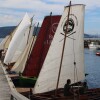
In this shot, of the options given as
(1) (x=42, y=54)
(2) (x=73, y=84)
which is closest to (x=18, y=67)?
(1) (x=42, y=54)

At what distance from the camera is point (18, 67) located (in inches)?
1467

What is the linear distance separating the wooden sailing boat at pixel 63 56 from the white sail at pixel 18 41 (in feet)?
60.5

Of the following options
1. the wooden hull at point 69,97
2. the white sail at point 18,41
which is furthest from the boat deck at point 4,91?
the white sail at point 18,41

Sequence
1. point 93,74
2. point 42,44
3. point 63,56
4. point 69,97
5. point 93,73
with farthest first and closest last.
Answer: point 93,73 → point 93,74 → point 42,44 → point 63,56 → point 69,97

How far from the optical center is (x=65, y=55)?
72.4 feet

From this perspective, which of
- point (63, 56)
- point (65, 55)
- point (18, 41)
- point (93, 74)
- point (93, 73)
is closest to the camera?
point (63, 56)

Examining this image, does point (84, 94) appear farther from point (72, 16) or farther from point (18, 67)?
point (18, 67)

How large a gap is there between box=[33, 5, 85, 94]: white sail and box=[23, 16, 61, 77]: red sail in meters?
9.41

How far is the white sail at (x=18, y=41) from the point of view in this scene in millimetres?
40750

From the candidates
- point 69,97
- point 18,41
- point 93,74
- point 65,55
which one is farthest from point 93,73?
point 69,97

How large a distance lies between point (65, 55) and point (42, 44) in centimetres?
1140

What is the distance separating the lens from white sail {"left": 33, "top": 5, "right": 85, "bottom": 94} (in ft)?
70.4

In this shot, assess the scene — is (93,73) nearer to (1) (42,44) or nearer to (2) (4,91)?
(1) (42,44)

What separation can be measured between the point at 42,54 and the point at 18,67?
4375mm
